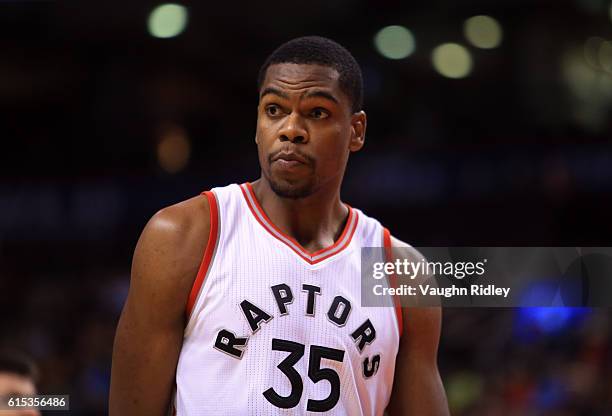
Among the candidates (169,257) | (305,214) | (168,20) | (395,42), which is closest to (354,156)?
(395,42)

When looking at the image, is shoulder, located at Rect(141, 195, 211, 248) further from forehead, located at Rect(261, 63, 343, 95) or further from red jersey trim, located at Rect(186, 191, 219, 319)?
forehead, located at Rect(261, 63, 343, 95)

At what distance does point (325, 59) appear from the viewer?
271cm

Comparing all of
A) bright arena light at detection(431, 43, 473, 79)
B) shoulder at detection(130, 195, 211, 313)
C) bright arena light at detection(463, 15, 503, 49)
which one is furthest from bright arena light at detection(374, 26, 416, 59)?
shoulder at detection(130, 195, 211, 313)

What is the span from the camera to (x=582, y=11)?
5945mm

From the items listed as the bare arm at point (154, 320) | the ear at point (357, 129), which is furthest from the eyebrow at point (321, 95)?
the bare arm at point (154, 320)

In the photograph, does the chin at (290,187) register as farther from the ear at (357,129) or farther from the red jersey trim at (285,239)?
the ear at (357,129)

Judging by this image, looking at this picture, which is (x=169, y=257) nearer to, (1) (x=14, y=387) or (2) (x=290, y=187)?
(2) (x=290, y=187)

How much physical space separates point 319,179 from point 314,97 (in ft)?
0.77

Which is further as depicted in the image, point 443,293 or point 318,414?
point 443,293

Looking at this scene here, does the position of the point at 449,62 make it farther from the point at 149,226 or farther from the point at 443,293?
the point at 149,226

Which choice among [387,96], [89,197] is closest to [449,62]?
[387,96]

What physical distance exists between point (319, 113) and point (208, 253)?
501 millimetres

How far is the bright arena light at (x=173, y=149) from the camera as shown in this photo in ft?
18.6

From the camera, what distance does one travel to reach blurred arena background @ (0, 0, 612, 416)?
5211 mm
